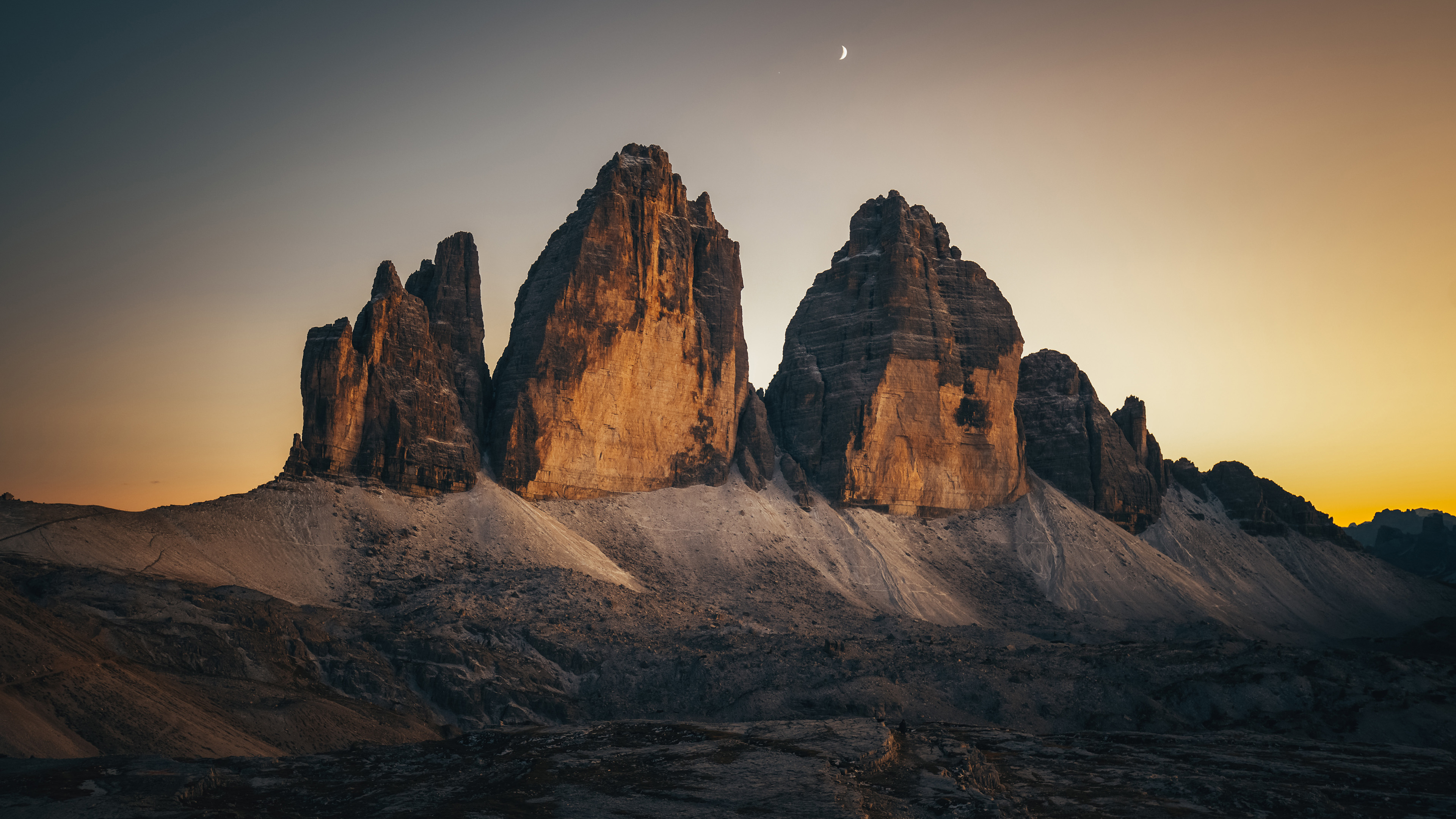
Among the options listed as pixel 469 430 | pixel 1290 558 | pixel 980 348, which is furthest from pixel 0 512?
pixel 1290 558

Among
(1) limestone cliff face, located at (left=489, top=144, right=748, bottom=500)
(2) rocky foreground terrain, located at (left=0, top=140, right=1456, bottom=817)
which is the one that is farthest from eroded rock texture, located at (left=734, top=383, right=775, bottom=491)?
(1) limestone cliff face, located at (left=489, top=144, right=748, bottom=500)

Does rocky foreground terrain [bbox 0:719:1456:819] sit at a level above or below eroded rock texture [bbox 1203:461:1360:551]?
below

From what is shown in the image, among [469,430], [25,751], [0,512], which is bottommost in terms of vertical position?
[25,751]

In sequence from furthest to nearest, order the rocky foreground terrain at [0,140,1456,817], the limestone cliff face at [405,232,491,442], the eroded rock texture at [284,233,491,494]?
the limestone cliff face at [405,232,491,442] → the eroded rock texture at [284,233,491,494] → the rocky foreground terrain at [0,140,1456,817]

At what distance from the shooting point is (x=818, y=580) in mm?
98500

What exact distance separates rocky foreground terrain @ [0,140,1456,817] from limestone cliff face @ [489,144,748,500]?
431 millimetres

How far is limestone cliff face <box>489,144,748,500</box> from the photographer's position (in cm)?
10081

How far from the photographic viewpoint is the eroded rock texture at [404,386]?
285ft

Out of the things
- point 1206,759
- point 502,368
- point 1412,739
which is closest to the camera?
point 1206,759

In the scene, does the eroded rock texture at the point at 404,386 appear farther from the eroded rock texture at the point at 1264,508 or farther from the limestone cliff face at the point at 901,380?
the eroded rock texture at the point at 1264,508

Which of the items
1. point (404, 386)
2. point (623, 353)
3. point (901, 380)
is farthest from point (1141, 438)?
point (404, 386)

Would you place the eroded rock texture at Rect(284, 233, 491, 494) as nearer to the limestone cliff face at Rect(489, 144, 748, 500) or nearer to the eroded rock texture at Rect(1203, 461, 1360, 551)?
the limestone cliff face at Rect(489, 144, 748, 500)

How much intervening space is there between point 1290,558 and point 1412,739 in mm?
108092

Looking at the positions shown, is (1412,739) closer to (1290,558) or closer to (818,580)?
(818,580)
